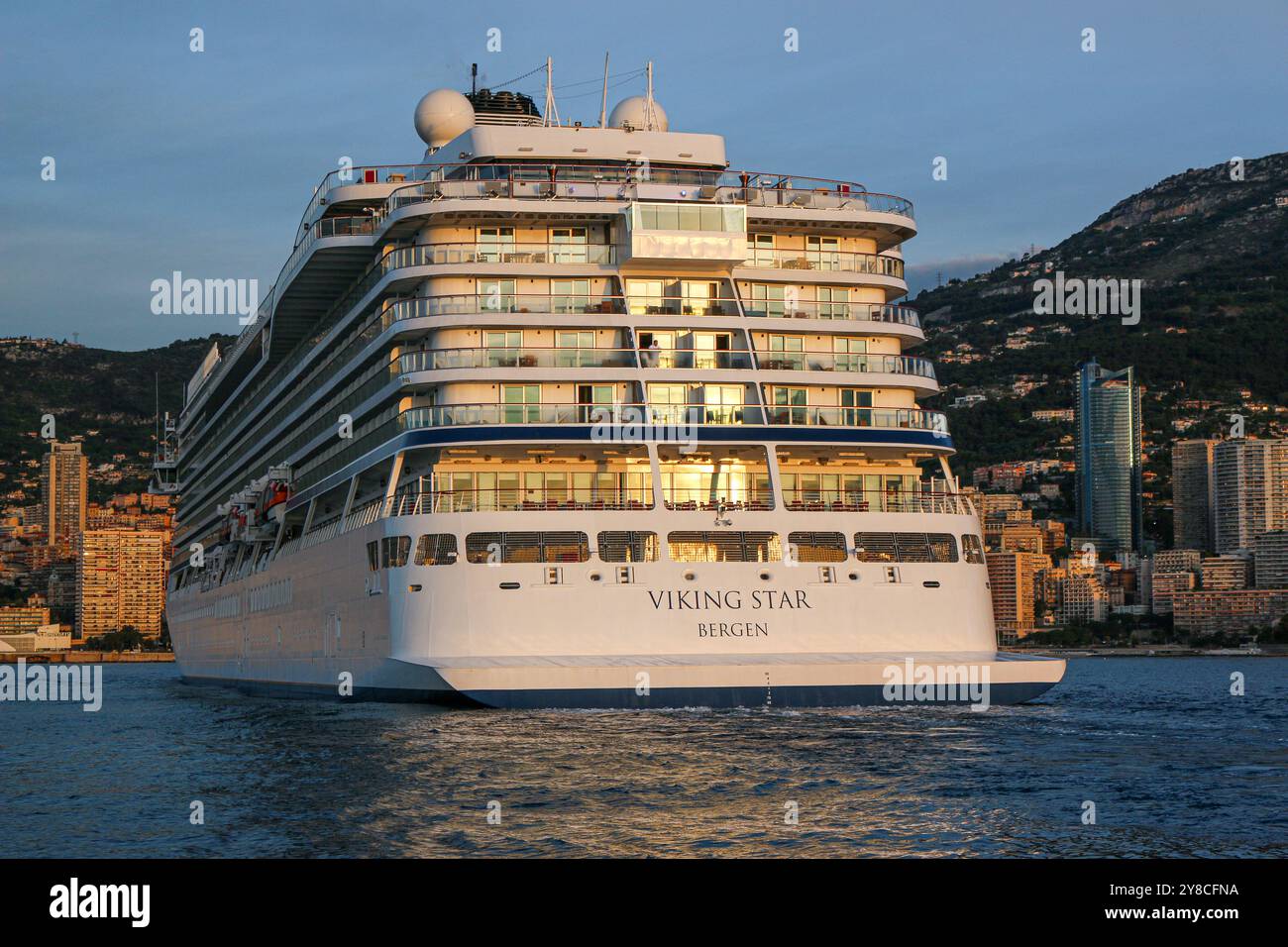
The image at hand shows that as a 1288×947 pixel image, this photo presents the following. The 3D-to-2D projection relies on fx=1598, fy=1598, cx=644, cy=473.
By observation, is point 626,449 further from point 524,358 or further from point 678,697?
point 678,697

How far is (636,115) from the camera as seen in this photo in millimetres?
40656

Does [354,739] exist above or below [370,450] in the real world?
below

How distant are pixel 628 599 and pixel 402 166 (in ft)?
47.0

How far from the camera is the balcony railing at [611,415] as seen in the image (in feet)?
101

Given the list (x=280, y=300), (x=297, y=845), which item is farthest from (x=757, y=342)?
(x=297, y=845)

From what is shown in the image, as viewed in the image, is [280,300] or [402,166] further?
[280,300]

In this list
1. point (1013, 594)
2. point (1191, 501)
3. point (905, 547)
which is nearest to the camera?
point (905, 547)

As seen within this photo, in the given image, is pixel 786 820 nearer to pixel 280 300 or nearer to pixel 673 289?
pixel 673 289

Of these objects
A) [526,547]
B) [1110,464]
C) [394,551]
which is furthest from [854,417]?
[1110,464]

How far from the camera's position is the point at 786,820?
53.6 feet

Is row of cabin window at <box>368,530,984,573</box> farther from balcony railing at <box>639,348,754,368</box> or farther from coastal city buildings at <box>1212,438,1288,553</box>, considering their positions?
coastal city buildings at <box>1212,438,1288,553</box>

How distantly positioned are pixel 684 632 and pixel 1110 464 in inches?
6730
